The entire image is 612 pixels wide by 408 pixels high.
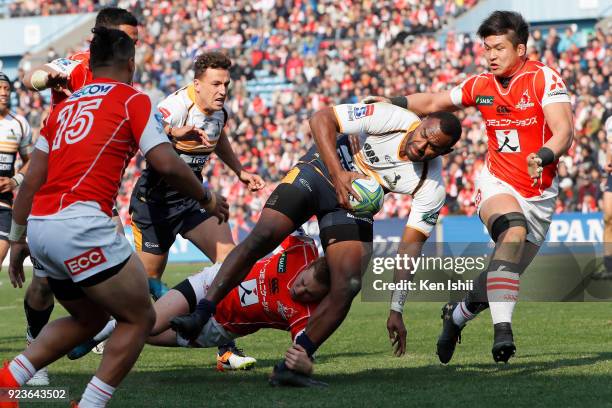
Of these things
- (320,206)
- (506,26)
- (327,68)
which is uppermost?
(506,26)

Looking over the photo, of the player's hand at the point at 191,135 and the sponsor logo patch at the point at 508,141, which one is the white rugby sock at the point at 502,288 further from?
the player's hand at the point at 191,135

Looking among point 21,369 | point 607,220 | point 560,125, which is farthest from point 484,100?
point 607,220

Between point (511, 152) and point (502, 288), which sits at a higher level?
point (511, 152)

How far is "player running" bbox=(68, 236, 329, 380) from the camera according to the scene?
7691 millimetres

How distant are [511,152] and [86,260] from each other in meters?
4.21

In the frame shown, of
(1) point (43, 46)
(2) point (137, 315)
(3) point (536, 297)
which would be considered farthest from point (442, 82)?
(2) point (137, 315)

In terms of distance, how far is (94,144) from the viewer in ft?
19.4

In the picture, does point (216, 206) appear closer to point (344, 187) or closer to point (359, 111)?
point (344, 187)

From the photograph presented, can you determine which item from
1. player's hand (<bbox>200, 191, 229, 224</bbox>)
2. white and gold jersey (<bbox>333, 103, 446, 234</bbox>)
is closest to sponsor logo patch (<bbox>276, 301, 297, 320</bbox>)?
white and gold jersey (<bbox>333, 103, 446, 234</bbox>)

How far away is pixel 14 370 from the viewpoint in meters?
6.17

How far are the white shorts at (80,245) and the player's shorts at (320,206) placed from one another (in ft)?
6.90

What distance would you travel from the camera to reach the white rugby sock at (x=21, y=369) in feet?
20.2

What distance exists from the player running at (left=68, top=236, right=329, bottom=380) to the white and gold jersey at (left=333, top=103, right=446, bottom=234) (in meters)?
0.76

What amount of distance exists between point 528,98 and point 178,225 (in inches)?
137
